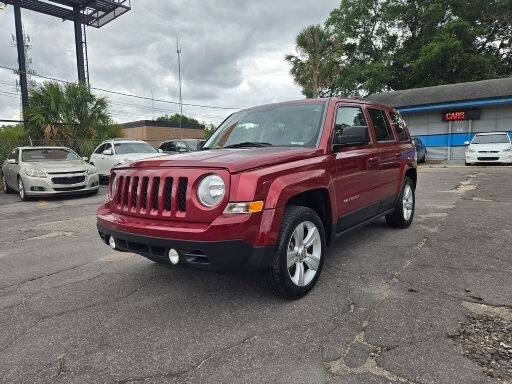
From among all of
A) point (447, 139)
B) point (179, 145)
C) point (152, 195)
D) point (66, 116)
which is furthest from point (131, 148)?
point (447, 139)

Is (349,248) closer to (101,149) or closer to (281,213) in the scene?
(281,213)

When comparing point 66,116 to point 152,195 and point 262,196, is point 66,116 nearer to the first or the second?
point 152,195

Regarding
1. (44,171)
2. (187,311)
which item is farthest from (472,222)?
(44,171)

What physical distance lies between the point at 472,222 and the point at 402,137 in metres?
1.86

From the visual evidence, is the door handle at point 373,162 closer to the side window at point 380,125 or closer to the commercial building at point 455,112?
the side window at point 380,125

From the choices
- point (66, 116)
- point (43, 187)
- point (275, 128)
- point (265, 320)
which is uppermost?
point (66, 116)

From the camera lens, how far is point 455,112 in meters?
22.5

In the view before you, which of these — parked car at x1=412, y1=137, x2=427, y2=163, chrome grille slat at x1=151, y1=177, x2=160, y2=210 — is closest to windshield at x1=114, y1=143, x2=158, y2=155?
chrome grille slat at x1=151, y1=177, x2=160, y2=210

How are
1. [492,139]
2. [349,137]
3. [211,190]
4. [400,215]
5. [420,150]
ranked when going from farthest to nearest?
[420,150], [492,139], [400,215], [349,137], [211,190]

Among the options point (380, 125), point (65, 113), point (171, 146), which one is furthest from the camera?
point (171, 146)

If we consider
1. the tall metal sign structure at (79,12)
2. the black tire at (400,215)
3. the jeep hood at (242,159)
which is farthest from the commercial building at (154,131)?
the jeep hood at (242,159)

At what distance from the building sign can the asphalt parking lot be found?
19524mm

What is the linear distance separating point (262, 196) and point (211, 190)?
Result: 387mm

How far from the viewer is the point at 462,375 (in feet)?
7.59
